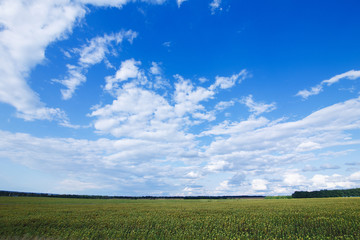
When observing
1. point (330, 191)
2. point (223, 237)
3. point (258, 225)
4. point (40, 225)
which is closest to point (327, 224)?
point (258, 225)

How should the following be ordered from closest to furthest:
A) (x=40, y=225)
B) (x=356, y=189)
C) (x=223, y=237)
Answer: (x=223, y=237)
(x=40, y=225)
(x=356, y=189)

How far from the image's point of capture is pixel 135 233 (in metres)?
17.9

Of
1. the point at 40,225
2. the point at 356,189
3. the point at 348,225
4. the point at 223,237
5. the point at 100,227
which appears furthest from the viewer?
the point at 356,189

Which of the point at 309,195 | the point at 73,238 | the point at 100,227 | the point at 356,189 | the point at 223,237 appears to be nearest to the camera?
the point at 223,237

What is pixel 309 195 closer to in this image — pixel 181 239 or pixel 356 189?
pixel 356 189

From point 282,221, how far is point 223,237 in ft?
31.8

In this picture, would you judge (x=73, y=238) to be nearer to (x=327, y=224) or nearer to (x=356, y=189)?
(x=327, y=224)

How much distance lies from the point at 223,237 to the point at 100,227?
12.3 m

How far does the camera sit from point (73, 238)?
17.4 m

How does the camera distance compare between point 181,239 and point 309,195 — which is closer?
point 181,239

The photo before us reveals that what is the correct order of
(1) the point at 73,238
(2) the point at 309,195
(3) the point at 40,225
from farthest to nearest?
(2) the point at 309,195 → (3) the point at 40,225 → (1) the point at 73,238

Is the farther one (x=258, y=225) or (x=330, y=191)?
(x=330, y=191)

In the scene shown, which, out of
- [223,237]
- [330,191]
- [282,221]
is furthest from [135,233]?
[330,191]

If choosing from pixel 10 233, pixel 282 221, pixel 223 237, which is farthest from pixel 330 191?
pixel 10 233
